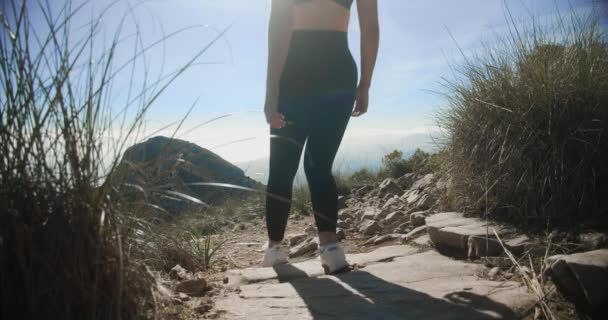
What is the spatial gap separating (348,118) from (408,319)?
1.12 metres

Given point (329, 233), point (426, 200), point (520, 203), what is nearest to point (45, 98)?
point (329, 233)

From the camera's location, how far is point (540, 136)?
93.1 inches

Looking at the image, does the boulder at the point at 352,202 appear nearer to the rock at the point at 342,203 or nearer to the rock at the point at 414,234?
the rock at the point at 342,203

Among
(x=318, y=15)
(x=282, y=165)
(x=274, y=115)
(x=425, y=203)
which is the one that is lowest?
(x=425, y=203)

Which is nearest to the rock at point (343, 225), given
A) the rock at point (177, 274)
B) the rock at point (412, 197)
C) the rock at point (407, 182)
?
the rock at point (412, 197)

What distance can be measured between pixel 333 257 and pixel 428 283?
0.51m

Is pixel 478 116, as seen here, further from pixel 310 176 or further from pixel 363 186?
pixel 363 186

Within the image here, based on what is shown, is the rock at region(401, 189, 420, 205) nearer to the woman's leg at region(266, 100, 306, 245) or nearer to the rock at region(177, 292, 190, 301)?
the woman's leg at region(266, 100, 306, 245)

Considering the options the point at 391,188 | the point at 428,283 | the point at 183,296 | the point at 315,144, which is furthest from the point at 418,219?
the point at 391,188

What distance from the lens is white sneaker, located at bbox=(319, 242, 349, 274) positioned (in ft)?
6.96

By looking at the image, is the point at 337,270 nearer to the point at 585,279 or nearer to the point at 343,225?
the point at 585,279

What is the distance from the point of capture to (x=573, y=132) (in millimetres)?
2262

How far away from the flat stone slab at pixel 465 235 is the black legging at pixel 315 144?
0.80 metres

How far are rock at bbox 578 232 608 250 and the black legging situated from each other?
1.23 metres
